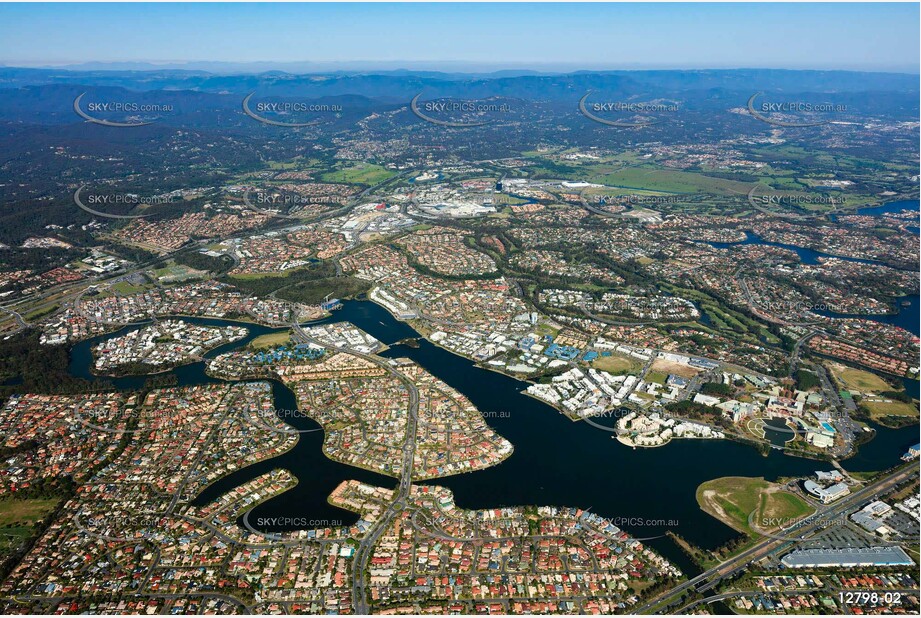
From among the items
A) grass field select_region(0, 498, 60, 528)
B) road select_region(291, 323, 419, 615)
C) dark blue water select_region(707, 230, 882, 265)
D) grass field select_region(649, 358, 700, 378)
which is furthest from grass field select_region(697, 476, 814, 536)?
dark blue water select_region(707, 230, 882, 265)

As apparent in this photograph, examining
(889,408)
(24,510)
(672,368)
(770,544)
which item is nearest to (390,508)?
(770,544)

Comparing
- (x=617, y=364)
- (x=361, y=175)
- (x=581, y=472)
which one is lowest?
(x=581, y=472)

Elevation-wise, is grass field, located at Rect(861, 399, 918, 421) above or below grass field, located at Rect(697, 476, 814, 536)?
above

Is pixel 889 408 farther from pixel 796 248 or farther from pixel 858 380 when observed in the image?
pixel 796 248

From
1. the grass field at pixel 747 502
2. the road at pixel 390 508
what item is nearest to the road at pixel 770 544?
the grass field at pixel 747 502

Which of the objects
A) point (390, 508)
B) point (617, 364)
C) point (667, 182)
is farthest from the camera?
point (667, 182)

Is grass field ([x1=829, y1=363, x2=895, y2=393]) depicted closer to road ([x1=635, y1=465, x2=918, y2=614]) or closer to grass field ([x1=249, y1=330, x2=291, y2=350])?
road ([x1=635, y1=465, x2=918, y2=614])
